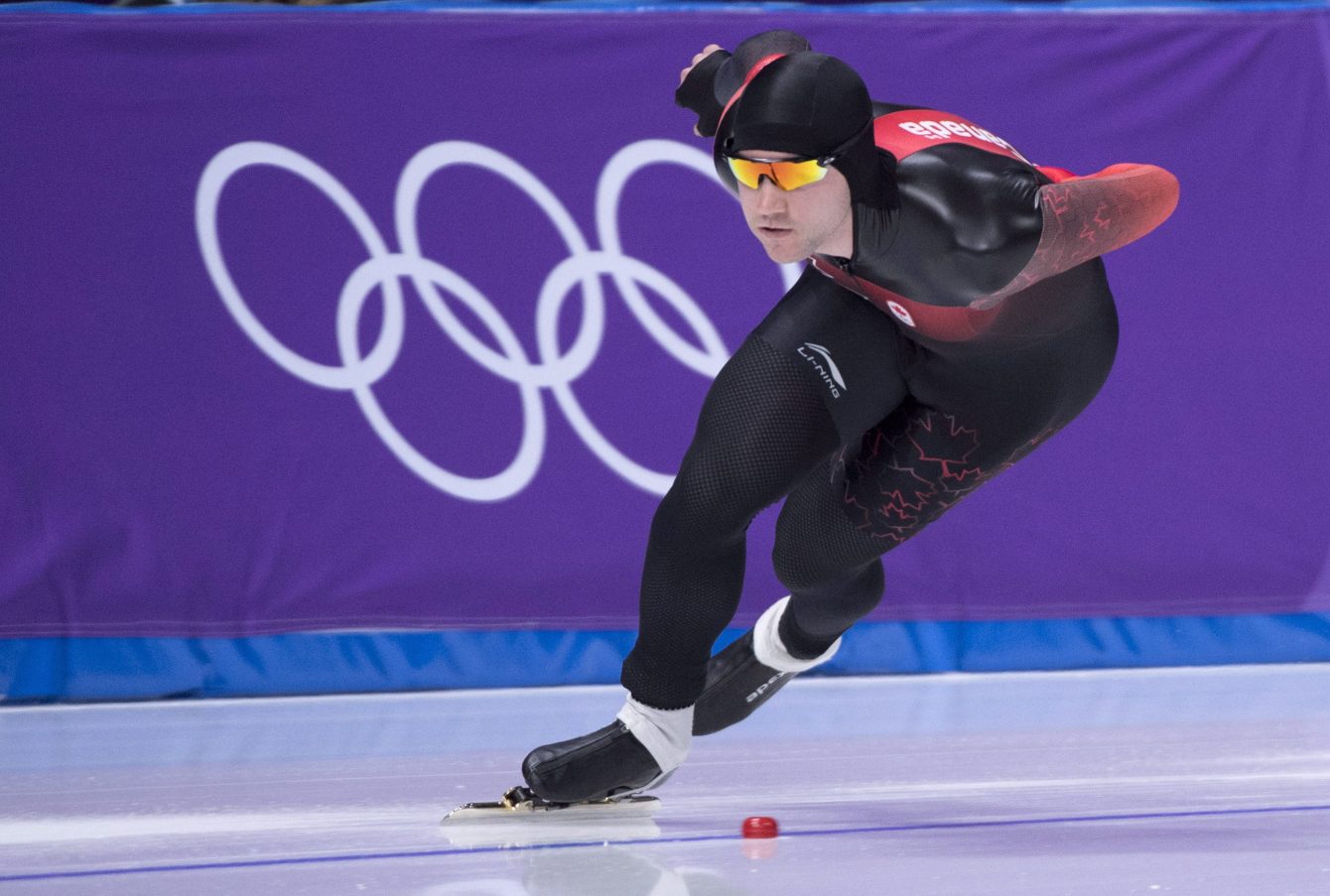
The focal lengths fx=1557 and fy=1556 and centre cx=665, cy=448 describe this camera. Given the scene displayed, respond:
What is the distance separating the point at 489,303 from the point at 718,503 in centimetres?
222

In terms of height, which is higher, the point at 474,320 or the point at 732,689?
the point at 474,320

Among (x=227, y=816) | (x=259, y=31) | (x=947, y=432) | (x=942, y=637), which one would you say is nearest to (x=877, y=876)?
(x=947, y=432)

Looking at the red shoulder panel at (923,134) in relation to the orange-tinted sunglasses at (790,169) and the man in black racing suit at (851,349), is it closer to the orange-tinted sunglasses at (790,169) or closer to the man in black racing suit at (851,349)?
the man in black racing suit at (851,349)

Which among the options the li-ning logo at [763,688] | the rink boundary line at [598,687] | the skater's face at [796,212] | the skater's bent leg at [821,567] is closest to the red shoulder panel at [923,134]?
the skater's face at [796,212]

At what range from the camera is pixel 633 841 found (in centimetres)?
224

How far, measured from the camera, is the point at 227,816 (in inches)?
98.7

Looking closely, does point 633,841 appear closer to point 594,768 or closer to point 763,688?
point 594,768

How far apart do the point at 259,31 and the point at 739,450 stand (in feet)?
8.65

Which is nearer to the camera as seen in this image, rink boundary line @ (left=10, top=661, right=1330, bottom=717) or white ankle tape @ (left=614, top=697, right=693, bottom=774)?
white ankle tape @ (left=614, top=697, right=693, bottom=774)

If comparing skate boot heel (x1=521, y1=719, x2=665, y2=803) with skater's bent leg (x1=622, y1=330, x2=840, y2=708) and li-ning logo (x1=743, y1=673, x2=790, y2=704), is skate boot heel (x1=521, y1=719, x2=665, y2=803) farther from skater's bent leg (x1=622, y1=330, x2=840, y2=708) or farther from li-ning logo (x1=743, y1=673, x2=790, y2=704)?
li-ning logo (x1=743, y1=673, x2=790, y2=704)

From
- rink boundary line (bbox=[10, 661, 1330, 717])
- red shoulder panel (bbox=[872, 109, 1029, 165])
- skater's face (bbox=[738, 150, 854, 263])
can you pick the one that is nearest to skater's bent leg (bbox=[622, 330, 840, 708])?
skater's face (bbox=[738, 150, 854, 263])

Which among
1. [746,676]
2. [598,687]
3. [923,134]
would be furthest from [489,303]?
[923,134]

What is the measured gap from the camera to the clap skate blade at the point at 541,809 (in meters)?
2.39

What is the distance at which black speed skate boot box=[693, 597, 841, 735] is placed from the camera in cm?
277
